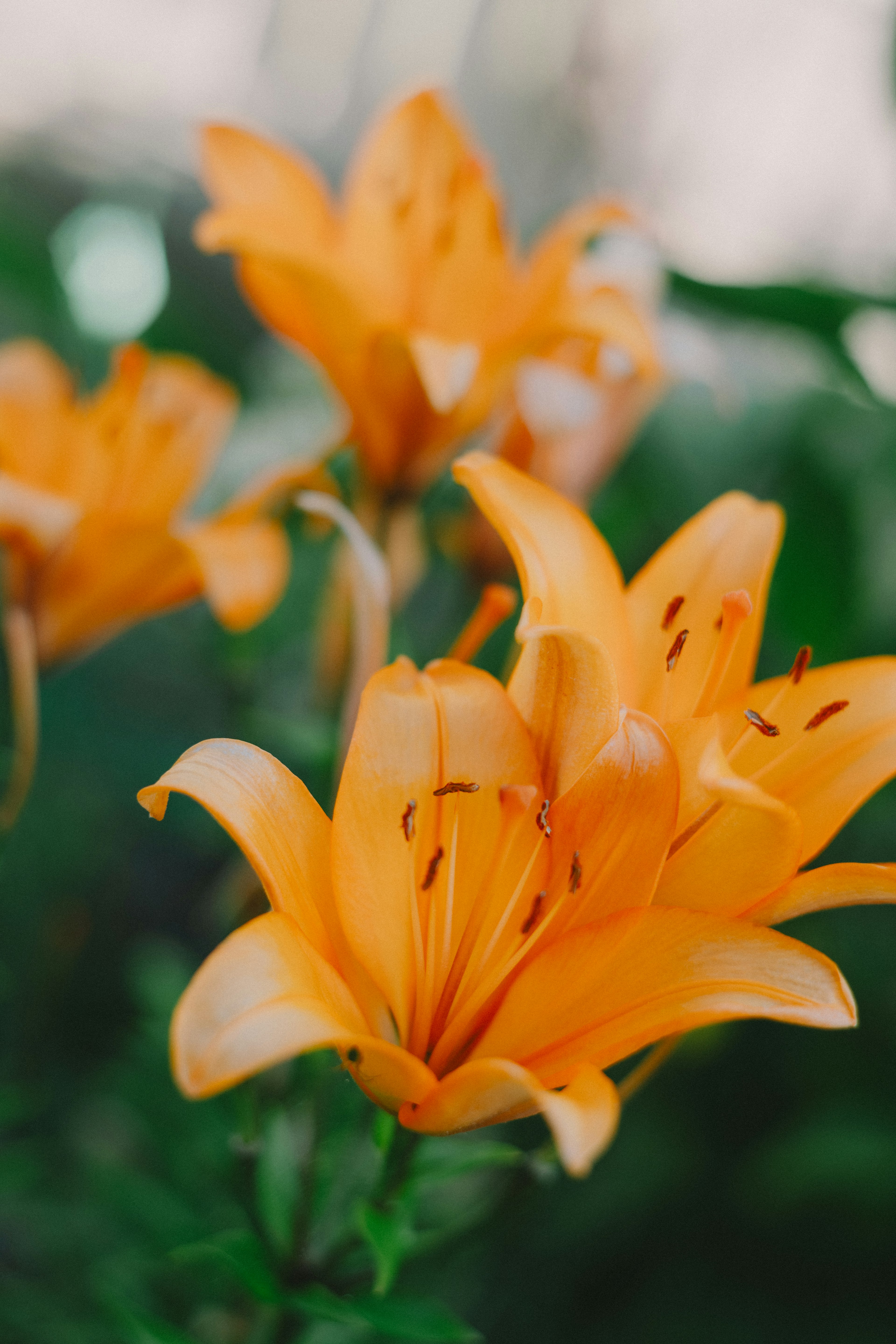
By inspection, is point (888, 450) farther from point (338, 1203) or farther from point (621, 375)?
point (338, 1203)

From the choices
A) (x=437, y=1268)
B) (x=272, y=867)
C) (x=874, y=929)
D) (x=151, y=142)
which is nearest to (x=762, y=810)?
(x=272, y=867)

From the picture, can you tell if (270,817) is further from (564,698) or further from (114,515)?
(114,515)

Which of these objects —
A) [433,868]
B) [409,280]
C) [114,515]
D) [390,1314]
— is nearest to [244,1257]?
[390,1314]

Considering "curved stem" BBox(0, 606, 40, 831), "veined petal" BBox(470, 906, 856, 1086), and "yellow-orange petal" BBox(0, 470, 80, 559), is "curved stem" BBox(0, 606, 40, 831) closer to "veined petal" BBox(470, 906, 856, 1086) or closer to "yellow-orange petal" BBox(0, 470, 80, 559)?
"yellow-orange petal" BBox(0, 470, 80, 559)

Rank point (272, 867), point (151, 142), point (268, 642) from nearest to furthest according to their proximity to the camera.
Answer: point (272, 867), point (268, 642), point (151, 142)

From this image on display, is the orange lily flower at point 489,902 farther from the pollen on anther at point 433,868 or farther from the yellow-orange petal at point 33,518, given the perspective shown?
the yellow-orange petal at point 33,518

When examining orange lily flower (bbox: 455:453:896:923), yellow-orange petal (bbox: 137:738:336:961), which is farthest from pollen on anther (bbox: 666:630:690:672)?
yellow-orange petal (bbox: 137:738:336:961)
